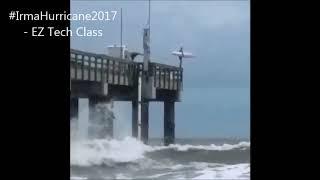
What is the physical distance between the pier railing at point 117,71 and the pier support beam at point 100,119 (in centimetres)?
21

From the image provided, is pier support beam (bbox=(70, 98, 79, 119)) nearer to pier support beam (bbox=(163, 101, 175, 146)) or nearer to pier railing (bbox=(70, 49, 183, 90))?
pier railing (bbox=(70, 49, 183, 90))

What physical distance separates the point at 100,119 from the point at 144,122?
359 mm

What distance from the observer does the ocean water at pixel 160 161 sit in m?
3.68

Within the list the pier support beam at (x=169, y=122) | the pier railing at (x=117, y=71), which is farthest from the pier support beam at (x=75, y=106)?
the pier support beam at (x=169, y=122)

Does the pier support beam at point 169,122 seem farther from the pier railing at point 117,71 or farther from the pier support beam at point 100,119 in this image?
the pier support beam at point 100,119

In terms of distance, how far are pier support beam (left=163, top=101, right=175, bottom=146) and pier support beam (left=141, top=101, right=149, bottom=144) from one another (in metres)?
0.16

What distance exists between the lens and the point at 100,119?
12.4ft

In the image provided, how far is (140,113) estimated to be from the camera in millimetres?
3701

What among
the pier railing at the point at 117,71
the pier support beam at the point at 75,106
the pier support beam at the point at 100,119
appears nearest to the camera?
the pier support beam at the point at 75,106

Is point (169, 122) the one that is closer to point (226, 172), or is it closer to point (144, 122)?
point (144, 122)

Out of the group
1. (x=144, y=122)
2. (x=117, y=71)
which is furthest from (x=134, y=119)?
(x=117, y=71)
